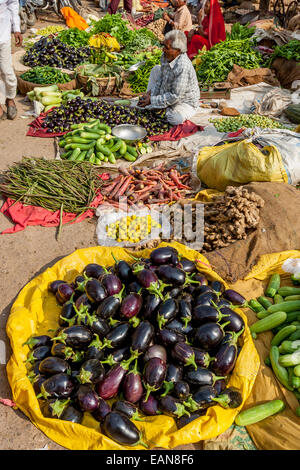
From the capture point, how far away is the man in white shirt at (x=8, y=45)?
17.9 feet

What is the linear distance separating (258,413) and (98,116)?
4902 mm

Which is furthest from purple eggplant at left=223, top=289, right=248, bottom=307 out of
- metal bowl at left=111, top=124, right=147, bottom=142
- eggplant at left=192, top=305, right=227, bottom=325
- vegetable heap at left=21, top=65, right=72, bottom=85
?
vegetable heap at left=21, top=65, right=72, bottom=85

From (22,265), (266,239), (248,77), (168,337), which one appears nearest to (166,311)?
(168,337)

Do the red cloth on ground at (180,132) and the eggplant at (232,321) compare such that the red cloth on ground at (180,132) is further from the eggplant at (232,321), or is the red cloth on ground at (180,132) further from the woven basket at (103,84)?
the eggplant at (232,321)

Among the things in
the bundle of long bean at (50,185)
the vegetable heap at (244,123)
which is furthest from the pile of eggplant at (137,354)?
the vegetable heap at (244,123)

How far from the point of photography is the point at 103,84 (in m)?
7.06

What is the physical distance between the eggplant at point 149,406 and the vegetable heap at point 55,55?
7350mm

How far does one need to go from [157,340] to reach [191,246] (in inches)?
52.9

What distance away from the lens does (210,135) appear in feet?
18.4

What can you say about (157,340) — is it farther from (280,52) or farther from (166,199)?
(280,52)

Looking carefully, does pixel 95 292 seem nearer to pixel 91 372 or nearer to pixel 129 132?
pixel 91 372

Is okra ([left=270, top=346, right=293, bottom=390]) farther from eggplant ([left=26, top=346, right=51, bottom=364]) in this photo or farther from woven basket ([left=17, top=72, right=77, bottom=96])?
woven basket ([left=17, top=72, right=77, bottom=96])
